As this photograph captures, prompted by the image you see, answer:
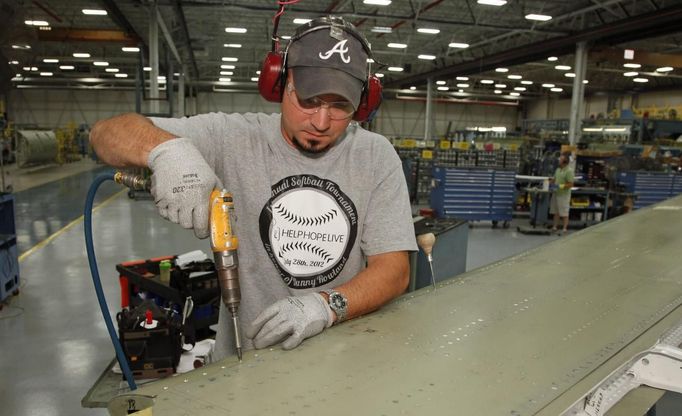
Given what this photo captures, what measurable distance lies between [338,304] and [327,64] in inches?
25.5

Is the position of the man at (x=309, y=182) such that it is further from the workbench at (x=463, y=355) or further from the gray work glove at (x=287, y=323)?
the workbench at (x=463, y=355)

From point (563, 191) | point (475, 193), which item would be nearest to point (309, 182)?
point (475, 193)

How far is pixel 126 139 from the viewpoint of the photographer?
1.27 m

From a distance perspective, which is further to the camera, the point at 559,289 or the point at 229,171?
the point at 559,289

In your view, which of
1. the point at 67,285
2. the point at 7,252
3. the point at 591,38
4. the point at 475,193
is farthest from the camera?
the point at 591,38

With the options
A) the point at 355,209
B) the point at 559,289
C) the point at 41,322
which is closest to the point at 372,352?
the point at 355,209

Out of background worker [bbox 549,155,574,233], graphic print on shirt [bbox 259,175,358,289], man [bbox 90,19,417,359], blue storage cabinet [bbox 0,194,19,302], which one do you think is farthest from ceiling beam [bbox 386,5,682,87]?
blue storage cabinet [bbox 0,194,19,302]

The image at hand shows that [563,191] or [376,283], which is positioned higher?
[376,283]

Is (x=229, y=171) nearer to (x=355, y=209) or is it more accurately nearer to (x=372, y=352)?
(x=355, y=209)

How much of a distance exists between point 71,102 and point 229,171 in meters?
31.0

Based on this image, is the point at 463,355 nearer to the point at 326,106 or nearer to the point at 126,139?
the point at 326,106

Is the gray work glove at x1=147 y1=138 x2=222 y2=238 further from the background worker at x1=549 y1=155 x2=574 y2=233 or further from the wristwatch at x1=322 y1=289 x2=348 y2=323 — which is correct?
the background worker at x1=549 y1=155 x2=574 y2=233

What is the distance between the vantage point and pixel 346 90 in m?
1.27

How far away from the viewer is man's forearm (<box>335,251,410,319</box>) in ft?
4.38
